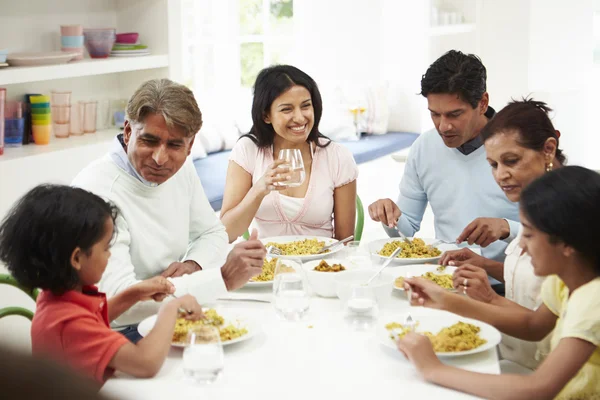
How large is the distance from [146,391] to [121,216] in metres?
0.68

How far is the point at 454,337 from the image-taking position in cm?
145

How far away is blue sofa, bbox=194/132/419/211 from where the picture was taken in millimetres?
4055

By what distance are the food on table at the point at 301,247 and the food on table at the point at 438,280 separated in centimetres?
40

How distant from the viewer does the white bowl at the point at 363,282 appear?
5.68 ft

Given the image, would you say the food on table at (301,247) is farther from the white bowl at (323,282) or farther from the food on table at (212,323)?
the food on table at (212,323)

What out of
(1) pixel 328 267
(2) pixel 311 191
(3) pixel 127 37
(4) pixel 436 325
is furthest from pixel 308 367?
(3) pixel 127 37

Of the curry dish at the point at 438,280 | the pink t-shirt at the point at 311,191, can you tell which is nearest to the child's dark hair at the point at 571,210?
the curry dish at the point at 438,280

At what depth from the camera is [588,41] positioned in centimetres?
578

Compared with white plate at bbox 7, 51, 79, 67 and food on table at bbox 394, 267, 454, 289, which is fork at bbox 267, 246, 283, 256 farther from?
white plate at bbox 7, 51, 79, 67

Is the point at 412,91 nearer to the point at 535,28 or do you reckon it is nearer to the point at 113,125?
the point at 535,28

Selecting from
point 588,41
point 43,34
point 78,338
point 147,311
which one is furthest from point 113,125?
point 588,41

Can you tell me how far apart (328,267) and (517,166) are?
583 mm

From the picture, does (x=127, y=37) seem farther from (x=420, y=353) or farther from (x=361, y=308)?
(x=420, y=353)

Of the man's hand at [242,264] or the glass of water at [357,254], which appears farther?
the glass of water at [357,254]
